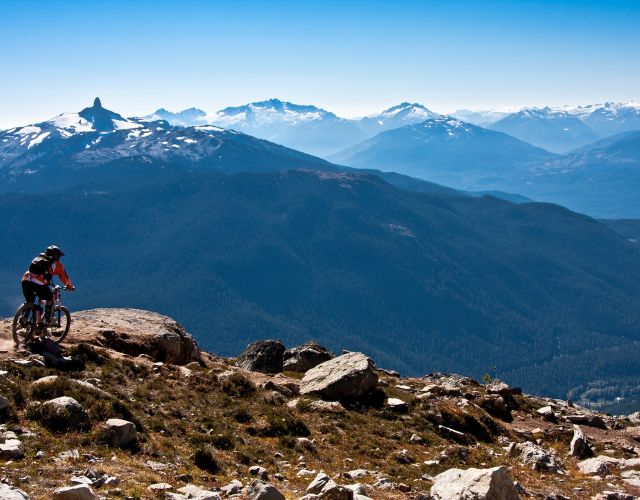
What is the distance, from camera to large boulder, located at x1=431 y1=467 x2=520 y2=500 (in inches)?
701

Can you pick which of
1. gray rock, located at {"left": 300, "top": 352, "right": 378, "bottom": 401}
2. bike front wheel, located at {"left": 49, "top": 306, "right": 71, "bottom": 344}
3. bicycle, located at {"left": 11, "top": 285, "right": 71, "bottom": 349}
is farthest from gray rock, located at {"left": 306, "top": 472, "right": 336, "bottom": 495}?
bike front wheel, located at {"left": 49, "top": 306, "right": 71, "bottom": 344}

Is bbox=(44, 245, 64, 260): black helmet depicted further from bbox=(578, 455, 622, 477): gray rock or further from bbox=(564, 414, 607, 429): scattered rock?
bbox=(564, 414, 607, 429): scattered rock

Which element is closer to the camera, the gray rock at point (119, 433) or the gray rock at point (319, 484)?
the gray rock at point (319, 484)

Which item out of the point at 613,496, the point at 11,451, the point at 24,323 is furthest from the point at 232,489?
the point at 613,496

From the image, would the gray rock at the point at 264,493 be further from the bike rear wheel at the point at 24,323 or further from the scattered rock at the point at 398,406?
the bike rear wheel at the point at 24,323

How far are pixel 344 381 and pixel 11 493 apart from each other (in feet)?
62.6

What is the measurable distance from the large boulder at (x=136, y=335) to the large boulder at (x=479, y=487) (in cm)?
2043

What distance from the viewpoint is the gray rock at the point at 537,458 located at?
27.1m

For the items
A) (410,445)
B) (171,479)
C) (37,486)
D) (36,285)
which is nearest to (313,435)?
(410,445)

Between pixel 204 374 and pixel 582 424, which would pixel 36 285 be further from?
pixel 582 424

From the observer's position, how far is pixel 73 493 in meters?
15.2

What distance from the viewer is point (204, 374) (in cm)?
3084

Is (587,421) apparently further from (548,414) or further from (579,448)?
(579,448)

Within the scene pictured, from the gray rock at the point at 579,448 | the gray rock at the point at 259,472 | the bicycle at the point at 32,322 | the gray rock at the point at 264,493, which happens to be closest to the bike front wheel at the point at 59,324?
the bicycle at the point at 32,322
